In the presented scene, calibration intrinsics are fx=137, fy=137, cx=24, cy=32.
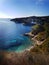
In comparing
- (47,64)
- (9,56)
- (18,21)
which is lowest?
(18,21)

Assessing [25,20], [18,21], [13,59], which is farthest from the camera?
[18,21]

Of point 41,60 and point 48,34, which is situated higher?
point 41,60

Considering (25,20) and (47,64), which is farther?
(25,20)

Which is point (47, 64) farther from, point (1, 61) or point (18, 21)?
point (18, 21)

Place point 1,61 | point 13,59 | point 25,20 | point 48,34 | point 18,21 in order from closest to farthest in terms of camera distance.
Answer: point 1,61 → point 13,59 → point 48,34 → point 25,20 → point 18,21

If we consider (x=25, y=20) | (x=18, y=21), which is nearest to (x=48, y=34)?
(x=25, y=20)

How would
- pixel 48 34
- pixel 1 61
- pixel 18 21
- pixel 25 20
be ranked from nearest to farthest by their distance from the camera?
pixel 1 61 < pixel 48 34 < pixel 25 20 < pixel 18 21

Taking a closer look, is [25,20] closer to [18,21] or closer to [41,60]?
[18,21]

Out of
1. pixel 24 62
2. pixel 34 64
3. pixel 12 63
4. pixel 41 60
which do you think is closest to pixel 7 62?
pixel 12 63

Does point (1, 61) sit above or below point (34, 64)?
above
